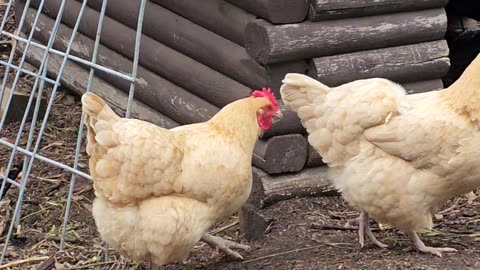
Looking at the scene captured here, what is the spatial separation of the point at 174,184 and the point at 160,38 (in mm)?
2281

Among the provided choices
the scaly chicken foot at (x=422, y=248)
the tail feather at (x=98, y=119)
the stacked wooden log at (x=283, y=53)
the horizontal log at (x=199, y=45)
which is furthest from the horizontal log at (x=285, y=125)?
the tail feather at (x=98, y=119)

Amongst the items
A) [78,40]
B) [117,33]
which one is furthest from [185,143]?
[78,40]

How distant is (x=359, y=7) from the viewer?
5.22 metres

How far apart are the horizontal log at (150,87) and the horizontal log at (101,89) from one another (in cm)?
5

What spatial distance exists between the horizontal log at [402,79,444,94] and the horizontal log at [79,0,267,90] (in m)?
1.15

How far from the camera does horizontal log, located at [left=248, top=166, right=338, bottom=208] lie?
525 centimetres

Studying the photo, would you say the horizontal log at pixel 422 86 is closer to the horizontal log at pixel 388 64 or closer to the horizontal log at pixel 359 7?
the horizontal log at pixel 388 64

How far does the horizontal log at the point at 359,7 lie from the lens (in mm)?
5055

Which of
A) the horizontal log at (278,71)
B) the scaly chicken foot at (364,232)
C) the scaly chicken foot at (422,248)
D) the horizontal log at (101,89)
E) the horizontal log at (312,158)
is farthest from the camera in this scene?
the horizontal log at (101,89)

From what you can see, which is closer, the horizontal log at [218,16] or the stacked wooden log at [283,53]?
the stacked wooden log at [283,53]

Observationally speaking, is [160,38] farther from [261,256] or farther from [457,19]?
[457,19]

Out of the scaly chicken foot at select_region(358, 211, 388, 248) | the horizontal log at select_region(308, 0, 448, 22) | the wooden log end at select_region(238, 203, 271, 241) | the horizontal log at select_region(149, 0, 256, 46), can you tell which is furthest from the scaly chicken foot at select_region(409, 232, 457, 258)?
the horizontal log at select_region(149, 0, 256, 46)

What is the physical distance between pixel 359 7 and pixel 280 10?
1.90 ft

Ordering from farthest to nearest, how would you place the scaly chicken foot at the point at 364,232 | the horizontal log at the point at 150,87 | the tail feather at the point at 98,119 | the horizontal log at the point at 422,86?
the horizontal log at the point at 150,87 → the horizontal log at the point at 422,86 → the scaly chicken foot at the point at 364,232 → the tail feather at the point at 98,119
